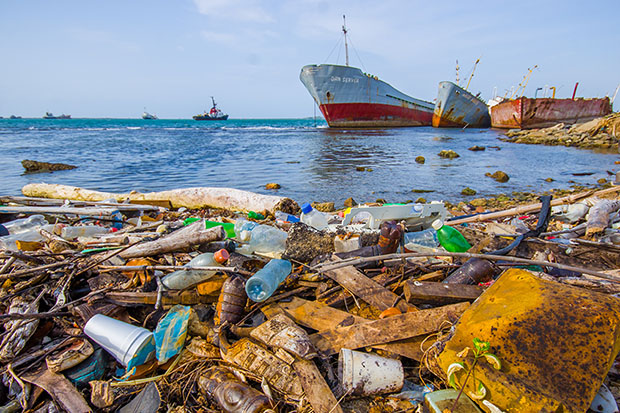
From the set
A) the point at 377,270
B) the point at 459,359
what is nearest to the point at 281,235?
the point at 377,270

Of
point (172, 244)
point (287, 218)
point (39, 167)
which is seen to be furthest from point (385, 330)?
point (39, 167)

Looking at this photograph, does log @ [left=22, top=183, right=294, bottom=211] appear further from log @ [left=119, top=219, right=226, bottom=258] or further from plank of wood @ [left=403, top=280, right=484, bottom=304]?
plank of wood @ [left=403, top=280, right=484, bottom=304]

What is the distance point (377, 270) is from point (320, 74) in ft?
89.0

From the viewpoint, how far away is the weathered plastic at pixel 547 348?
1167mm

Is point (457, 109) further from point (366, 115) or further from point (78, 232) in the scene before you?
point (78, 232)

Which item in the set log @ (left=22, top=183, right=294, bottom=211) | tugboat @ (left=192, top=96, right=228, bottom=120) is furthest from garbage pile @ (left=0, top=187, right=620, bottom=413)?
tugboat @ (left=192, top=96, right=228, bottom=120)

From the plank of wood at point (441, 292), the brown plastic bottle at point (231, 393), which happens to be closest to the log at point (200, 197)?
the plank of wood at point (441, 292)

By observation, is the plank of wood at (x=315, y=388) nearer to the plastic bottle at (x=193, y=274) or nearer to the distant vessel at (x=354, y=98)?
the plastic bottle at (x=193, y=274)

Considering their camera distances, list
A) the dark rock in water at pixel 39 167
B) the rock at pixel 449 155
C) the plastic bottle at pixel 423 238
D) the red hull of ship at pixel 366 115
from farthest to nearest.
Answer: the red hull of ship at pixel 366 115 < the rock at pixel 449 155 < the dark rock in water at pixel 39 167 < the plastic bottle at pixel 423 238

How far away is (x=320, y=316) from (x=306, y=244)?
2.52 feet

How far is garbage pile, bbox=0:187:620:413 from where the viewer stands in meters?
1.25

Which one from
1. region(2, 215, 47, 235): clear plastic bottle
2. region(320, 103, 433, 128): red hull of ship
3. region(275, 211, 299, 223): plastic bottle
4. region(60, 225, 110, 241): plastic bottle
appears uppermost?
region(320, 103, 433, 128): red hull of ship

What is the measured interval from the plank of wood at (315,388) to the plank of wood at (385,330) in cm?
18

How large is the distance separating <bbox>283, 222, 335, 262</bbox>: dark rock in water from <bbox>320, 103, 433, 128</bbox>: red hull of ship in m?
28.6
